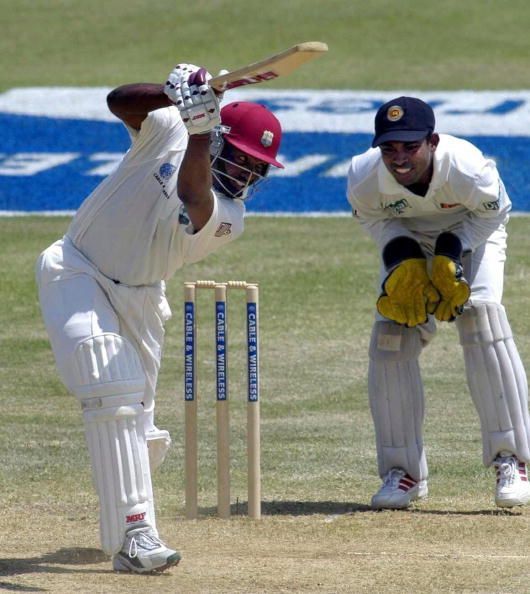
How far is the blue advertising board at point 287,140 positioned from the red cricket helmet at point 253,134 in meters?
8.15

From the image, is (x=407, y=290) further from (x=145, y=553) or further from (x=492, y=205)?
(x=145, y=553)

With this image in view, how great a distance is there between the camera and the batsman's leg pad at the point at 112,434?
4.71 meters

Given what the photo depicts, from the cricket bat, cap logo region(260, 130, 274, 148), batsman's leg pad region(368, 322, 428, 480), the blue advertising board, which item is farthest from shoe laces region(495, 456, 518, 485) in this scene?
the blue advertising board

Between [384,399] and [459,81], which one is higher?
[459,81]

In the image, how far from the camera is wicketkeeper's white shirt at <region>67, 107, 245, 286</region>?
4.80m

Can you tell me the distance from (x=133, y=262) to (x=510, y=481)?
1942 mm

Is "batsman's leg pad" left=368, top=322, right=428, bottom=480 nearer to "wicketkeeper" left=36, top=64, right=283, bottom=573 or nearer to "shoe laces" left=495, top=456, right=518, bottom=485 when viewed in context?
"shoe laces" left=495, top=456, right=518, bottom=485

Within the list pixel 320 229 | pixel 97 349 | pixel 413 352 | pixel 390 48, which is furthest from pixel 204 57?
pixel 97 349

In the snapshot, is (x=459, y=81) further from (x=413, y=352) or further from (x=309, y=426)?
(x=413, y=352)

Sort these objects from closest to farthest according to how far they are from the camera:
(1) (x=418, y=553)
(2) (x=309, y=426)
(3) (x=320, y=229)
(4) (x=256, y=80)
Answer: (4) (x=256, y=80), (1) (x=418, y=553), (2) (x=309, y=426), (3) (x=320, y=229)

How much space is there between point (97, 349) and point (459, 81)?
1412 centimetres

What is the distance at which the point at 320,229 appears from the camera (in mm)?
13172

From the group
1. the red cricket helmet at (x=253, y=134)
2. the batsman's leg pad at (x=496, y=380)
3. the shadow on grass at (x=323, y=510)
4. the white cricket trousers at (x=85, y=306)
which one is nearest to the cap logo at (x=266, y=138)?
the red cricket helmet at (x=253, y=134)

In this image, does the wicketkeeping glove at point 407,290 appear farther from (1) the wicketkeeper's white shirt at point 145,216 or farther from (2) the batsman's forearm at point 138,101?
(2) the batsman's forearm at point 138,101
